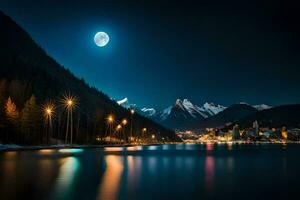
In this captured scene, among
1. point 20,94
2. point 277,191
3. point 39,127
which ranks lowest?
point 277,191

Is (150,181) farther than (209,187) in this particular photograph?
Yes

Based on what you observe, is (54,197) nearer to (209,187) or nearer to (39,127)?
(209,187)

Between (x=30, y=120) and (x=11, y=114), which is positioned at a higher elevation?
(x=11, y=114)

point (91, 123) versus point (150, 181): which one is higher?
point (91, 123)

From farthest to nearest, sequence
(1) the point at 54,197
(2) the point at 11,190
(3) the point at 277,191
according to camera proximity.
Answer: (3) the point at 277,191 < (2) the point at 11,190 < (1) the point at 54,197

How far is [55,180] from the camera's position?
21.0m

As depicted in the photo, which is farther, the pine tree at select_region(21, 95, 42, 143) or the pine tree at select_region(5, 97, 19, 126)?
the pine tree at select_region(21, 95, 42, 143)

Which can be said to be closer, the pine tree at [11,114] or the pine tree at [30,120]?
the pine tree at [11,114]

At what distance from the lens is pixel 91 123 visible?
150 m

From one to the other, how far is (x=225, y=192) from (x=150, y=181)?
18.0 ft

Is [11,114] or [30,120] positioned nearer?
[11,114]

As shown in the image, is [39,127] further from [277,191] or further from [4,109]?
[277,191]

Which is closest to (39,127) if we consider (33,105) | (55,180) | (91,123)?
(33,105)

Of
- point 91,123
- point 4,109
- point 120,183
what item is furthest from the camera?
point 91,123
